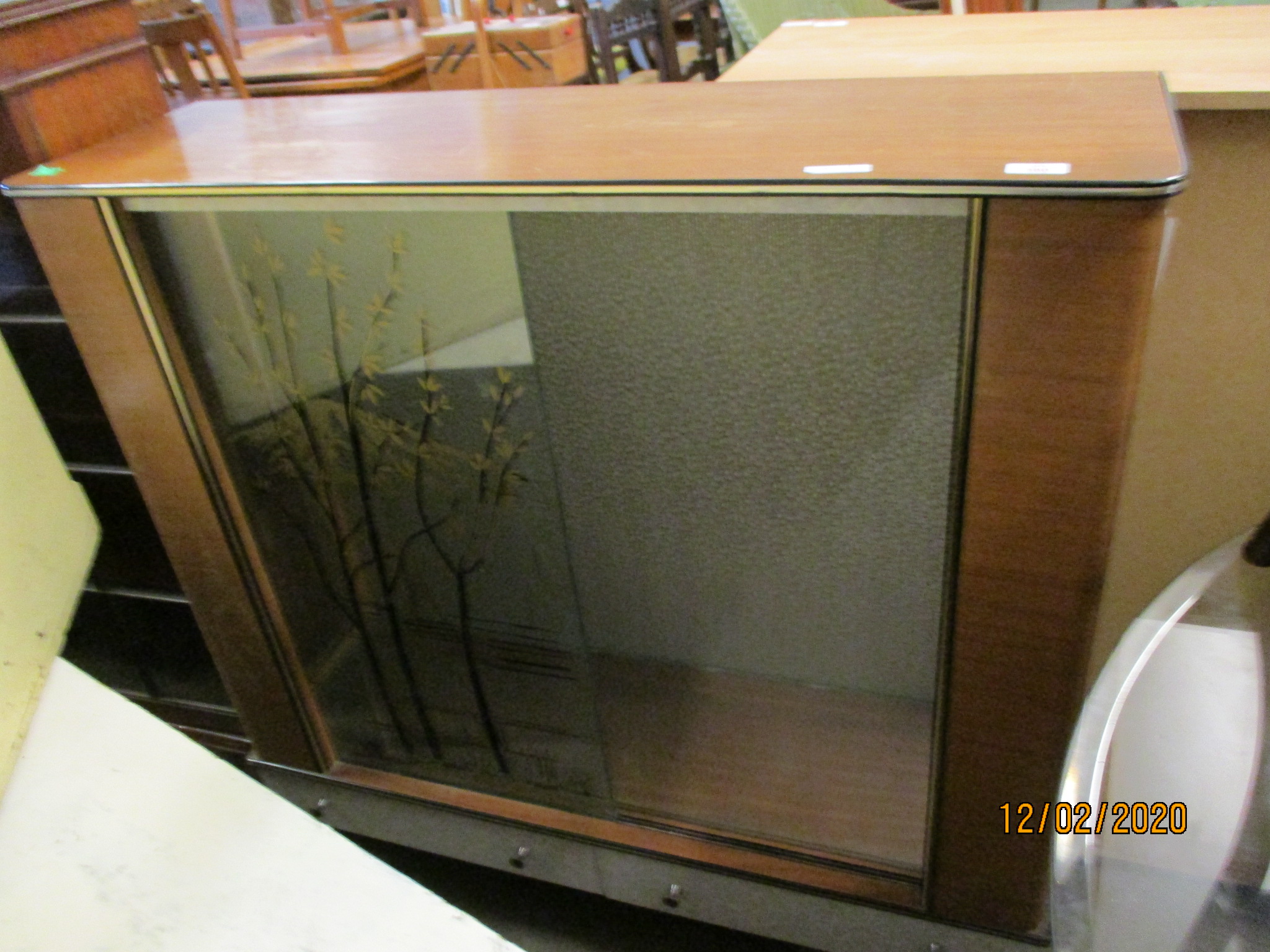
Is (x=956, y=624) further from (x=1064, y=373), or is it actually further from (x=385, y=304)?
(x=385, y=304)

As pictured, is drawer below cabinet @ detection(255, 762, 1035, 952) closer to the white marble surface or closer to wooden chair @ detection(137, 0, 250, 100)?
the white marble surface

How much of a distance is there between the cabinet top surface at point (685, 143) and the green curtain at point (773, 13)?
0.86m

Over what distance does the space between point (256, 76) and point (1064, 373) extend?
9.86 feet

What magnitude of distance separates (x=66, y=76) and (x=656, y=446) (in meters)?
0.81

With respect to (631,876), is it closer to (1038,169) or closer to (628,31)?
(1038,169)

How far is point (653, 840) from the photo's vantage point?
47.8 inches

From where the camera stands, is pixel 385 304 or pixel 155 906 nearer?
pixel 155 906

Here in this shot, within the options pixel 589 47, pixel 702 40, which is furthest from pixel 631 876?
pixel 702 40

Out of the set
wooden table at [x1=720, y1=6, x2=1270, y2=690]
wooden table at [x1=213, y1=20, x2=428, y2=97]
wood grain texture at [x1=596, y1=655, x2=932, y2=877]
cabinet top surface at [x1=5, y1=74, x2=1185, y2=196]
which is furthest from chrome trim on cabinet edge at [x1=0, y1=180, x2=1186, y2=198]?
wooden table at [x1=213, y1=20, x2=428, y2=97]

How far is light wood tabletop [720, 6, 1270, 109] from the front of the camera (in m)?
1.08

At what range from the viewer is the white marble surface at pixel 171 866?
452 mm

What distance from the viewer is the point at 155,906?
0.46 metres

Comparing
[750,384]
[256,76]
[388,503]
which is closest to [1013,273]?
[750,384]

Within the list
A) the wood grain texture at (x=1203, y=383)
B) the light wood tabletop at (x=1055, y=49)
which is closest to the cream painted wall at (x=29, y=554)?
the light wood tabletop at (x=1055, y=49)
